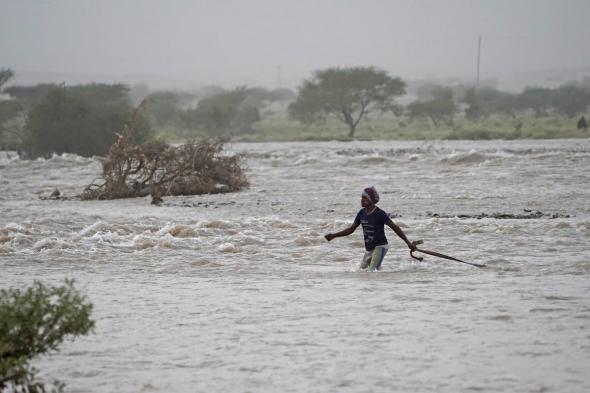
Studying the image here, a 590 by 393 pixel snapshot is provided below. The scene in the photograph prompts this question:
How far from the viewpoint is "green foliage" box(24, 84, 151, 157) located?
122ft

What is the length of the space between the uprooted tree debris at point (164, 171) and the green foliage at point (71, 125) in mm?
14769

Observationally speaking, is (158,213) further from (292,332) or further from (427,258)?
(292,332)

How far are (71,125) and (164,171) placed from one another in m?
15.8

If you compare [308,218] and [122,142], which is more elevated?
[122,142]

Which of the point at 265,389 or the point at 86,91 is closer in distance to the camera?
the point at 265,389

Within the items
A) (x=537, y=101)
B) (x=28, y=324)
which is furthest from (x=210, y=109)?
(x=28, y=324)

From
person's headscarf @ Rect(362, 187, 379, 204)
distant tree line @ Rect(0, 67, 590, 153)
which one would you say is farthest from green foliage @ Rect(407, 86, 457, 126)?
person's headscarf @ Rect(362, 187, 379, 204)

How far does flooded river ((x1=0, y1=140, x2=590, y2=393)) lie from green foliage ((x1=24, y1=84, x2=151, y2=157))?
1628cm

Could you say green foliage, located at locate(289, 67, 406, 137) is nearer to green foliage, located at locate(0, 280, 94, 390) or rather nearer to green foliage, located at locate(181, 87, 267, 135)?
green foliage, located at locate(181, 87, 267, 135)

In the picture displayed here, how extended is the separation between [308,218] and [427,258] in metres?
5.16

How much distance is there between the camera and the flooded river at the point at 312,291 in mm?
6949

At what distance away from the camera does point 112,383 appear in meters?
6.83

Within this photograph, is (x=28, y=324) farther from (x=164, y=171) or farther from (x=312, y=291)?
(x=164, y=171)

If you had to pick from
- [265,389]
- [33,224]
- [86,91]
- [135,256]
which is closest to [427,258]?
[135,256]
